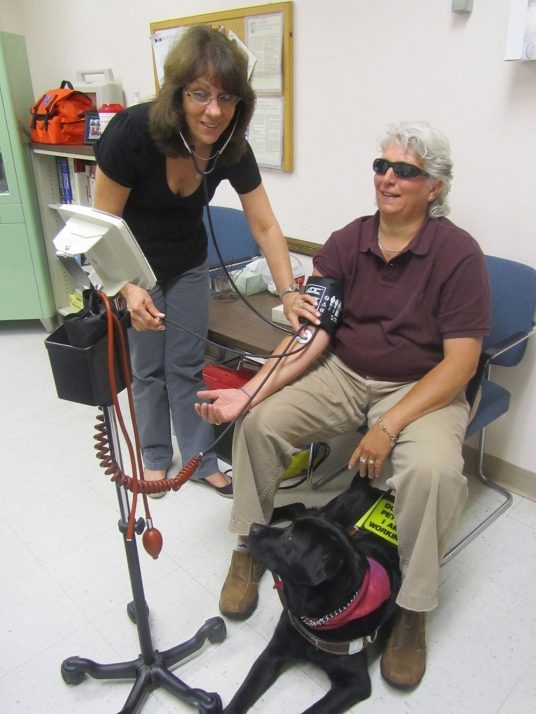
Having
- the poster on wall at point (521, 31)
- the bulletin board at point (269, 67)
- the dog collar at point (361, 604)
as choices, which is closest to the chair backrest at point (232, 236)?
the bulletin board at point (269, 67)

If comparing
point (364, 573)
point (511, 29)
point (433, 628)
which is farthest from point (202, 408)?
point (511, 29)

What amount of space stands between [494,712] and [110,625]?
96cm

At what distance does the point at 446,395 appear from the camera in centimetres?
144

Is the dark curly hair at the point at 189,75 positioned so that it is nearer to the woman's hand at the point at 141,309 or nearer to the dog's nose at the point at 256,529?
the woman's hand at the point at 141,309

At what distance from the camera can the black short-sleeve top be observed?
1457 mm

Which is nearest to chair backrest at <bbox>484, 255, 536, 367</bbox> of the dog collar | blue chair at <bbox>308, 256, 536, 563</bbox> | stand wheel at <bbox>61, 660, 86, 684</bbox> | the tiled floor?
blue chair at <bbox>308, 256, 536, 563</bbox>

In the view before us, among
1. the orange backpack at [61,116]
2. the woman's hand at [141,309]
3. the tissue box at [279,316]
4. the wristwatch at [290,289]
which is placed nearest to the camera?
the woman's hand at [141,309]

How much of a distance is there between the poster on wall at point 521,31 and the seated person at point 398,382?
35cm

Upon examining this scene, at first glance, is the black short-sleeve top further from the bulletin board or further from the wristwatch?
the bulletin board

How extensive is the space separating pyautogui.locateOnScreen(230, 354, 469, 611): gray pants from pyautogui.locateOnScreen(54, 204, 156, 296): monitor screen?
0.57 m

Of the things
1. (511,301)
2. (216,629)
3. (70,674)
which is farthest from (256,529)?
(511,301)

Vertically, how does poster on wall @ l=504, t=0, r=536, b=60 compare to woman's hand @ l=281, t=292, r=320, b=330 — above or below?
above

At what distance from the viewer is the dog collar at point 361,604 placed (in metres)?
1.24

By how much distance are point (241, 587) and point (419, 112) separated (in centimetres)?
154
